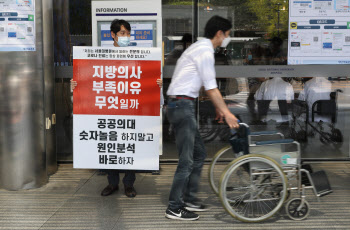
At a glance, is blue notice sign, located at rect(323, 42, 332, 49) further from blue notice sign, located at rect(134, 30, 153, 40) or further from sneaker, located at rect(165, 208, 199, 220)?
sneaker, located at rect(165, 208, 199, 220)

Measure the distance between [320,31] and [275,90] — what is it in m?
1.04

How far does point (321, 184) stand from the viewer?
4.57 m

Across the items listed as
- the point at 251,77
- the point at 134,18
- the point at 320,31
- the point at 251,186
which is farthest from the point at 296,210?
the point at 134,18

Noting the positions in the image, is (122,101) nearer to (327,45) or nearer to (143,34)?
(143,34)

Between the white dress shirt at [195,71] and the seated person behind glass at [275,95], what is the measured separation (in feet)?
8.29

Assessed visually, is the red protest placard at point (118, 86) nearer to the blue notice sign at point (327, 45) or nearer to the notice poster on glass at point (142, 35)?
the notice poster on glass at point (142, 35)

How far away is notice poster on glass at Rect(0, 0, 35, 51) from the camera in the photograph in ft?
17.9

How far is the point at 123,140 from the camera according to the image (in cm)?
505

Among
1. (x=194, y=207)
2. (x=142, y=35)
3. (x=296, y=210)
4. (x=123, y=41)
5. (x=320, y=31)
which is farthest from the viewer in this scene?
(x=320, y=31)

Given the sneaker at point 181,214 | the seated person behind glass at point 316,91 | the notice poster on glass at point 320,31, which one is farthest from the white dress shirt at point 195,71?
the seated person behind glass at point 316,91

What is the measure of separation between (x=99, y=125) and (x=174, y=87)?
1.09 meters

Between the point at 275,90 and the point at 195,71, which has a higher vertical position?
the point at 195,71

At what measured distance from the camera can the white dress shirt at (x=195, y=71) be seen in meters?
4.28

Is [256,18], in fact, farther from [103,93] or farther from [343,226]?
[343,226]
